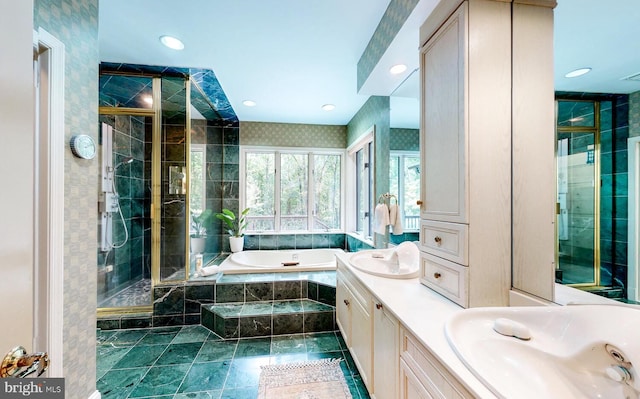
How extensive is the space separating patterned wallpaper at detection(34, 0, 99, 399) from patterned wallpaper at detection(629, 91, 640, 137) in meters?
2.33

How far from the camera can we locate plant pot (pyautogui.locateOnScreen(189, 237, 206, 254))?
298cm

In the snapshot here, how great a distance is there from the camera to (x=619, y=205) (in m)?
0.80

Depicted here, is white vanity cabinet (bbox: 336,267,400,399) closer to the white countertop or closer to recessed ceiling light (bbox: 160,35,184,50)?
the white countertop

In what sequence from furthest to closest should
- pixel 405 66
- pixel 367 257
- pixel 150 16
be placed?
pixel 367 257, pixel 405 66, pixel 150 16

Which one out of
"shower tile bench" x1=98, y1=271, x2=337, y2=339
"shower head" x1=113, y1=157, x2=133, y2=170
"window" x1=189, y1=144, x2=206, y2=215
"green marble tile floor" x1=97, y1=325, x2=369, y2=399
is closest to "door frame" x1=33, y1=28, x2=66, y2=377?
"green marble tile floor" x1=97, y1=325, x2=369, y2=399

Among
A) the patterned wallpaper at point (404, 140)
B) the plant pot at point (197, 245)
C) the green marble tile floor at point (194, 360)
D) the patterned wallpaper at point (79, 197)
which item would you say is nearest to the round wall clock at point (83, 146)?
the patterned wallpaper at point (79, 197)

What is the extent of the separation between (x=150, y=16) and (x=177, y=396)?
261 centimetres

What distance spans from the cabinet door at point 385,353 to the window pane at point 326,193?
9.40 ft

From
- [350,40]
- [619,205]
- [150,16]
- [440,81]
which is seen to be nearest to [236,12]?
[150,16]

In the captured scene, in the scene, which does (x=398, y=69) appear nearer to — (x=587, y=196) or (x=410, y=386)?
(x=587, y=196)

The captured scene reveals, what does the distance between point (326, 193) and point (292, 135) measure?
44.0 inches

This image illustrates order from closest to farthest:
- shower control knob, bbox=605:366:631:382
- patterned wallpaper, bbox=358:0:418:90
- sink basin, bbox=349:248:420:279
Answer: shower control knob, bbox=605:366:631:382 → patterned wallpaper, bbox=358:0:418:90 → sink basin, bbox=349:248:420:279

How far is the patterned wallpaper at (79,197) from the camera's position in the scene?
1302 millimetres

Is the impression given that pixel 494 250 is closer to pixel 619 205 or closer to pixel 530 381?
pixel 619 205
